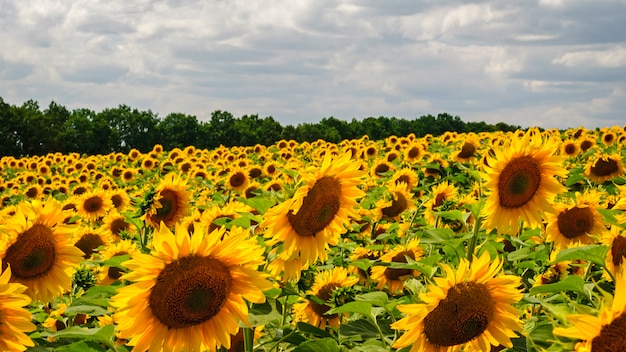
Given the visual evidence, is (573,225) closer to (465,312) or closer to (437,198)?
(437,198)

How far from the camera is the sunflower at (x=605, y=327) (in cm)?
191

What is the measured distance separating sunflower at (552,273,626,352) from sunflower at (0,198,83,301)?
3247 millimetres

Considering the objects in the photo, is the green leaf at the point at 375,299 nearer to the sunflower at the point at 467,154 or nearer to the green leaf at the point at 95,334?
the green leaf at the point at 95,334

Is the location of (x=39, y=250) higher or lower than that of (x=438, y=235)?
lower

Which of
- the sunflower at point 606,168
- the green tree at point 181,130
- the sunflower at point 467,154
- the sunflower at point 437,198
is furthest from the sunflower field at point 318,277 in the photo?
the green tree at point 181,130

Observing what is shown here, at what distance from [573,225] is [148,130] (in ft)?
203

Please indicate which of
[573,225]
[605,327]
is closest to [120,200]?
[573,225]

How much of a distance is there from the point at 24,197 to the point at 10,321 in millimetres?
15913

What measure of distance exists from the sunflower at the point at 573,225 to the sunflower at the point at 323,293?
6.52ft

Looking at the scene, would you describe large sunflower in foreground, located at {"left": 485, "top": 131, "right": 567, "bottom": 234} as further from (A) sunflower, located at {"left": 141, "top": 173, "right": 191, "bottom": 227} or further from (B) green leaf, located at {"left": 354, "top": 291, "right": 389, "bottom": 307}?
(A) sunflower, located at {"left": 141, "top": 173, "right": 191, "bottom": 227}

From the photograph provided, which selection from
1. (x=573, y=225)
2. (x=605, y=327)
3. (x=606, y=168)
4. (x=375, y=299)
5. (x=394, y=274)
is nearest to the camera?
(x=605, y=327)

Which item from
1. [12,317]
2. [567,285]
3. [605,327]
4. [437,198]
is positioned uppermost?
[605,327]

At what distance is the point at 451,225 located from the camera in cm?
659

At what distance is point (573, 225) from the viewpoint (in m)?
5.78
